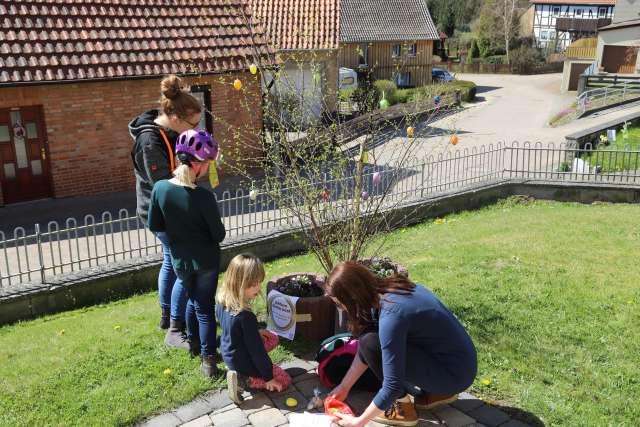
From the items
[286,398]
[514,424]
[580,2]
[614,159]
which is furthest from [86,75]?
[580,2]

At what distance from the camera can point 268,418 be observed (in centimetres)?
470

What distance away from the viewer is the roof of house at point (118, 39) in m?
12.0

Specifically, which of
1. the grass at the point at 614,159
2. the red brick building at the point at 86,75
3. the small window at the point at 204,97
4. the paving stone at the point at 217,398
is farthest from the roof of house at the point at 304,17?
the paving stone at the point at 217,398

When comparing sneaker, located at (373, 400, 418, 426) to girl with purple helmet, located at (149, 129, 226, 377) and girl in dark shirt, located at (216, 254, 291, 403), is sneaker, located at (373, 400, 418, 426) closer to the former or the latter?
girl in dark shirt, located at (216, 254, 291, 403)

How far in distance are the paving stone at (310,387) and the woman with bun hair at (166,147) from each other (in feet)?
3.74

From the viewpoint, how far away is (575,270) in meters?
7.75

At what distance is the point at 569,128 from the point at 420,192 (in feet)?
48.6

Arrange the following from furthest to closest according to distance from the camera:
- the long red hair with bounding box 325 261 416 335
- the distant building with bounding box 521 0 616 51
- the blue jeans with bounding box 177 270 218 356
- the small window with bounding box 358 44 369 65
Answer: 1. the distant building with bounding box 521 0 616 51
2. the small window with bounding box 358 44 369 65
3. the blue jeans with bounding box 177 270 218 356
4. the long red hair with bounding box 325 261 416 335

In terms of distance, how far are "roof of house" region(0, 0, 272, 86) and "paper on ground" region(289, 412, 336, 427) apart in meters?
8.05

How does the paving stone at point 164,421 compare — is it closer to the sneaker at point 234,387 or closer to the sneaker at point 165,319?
the sneaker at point 234,387

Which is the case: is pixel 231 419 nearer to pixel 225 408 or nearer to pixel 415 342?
pixel 225 408

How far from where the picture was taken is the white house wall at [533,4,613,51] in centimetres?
6638

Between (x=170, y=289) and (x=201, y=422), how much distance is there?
1595 mm

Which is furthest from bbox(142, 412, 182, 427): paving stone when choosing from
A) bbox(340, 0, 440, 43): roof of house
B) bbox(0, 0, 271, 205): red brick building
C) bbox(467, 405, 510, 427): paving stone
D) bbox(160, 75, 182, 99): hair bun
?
bbox(340, 0, 440, 43): roof of house
